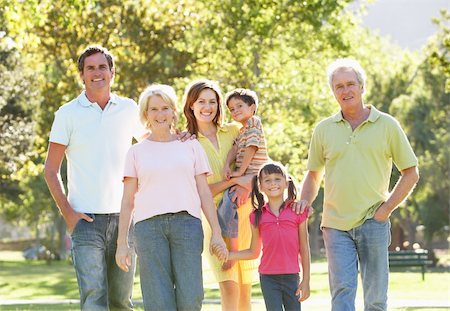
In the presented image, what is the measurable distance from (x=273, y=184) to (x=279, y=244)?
1.58ft

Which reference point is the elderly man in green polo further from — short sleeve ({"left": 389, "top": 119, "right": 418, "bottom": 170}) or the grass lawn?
the grass lawn

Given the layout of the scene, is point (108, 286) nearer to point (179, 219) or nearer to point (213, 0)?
point (179, 219)

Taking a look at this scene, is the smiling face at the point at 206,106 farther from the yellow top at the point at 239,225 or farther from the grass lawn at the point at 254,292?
the grass lawn at the point at 254,292

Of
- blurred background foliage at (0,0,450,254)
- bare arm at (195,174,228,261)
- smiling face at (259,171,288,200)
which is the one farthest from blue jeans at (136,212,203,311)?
blurred background foliage at (0,0,450,254)

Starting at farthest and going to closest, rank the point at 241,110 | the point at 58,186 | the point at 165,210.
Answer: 1. the point at 241,110
2. the point at 58,186
3. the point at 165,210

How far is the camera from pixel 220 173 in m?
9.08

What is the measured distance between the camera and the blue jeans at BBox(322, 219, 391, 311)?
28.0 ft

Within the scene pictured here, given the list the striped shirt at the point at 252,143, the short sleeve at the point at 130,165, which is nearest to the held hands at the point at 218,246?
the short sleeve at the point at 130,165

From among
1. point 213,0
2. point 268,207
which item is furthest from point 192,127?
point 213,0

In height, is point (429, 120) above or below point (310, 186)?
above

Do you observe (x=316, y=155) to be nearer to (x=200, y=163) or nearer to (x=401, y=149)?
(x=401, y=149)

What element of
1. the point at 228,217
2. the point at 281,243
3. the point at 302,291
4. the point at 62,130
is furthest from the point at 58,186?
the point at 302,291

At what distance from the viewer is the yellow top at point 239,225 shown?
907 cm

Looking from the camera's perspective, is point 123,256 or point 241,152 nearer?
point 123,256
